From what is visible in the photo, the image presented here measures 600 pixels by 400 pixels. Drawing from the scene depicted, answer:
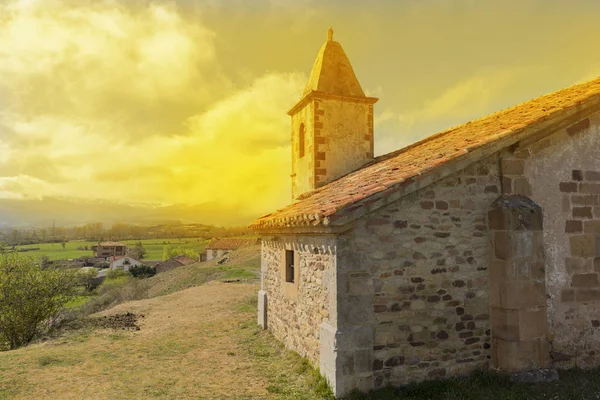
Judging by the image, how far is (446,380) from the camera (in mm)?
6531

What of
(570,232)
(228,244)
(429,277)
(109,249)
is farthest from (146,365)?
(109,249)

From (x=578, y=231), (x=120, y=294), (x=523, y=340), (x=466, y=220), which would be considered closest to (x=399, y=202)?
(x=466, y=220)

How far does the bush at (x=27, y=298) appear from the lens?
504 inches

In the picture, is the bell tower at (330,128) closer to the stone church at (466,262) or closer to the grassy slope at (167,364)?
the grassy slope at (167,364)

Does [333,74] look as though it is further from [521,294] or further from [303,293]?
[521,294]

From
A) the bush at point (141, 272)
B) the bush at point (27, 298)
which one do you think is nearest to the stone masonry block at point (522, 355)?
the bush at point (27, 298)

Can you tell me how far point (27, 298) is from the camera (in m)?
13.1

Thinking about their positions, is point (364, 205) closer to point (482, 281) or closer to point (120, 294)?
point (482, 281)

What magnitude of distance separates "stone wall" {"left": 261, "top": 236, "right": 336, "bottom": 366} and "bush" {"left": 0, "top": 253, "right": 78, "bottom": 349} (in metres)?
8.05

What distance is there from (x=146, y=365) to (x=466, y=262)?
676 cm

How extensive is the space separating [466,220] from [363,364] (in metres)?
2.99

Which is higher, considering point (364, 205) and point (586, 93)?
point (586, 93)

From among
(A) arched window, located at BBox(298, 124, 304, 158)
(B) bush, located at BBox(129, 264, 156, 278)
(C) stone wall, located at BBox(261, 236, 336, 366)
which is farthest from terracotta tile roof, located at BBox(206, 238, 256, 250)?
(C) stone wall, located at BBox(261, 236, 336, 366)

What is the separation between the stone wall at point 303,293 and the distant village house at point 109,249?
9217cm
